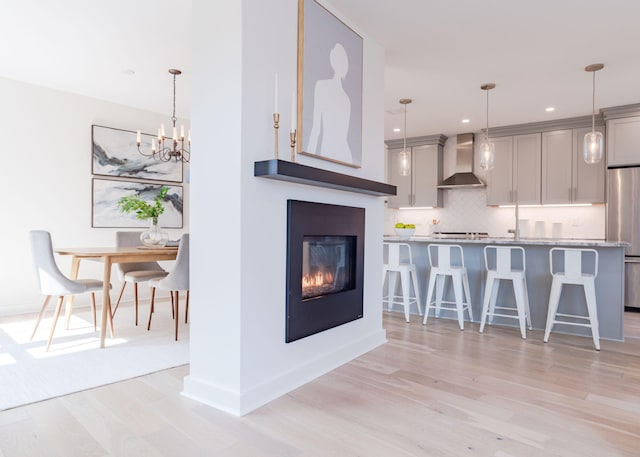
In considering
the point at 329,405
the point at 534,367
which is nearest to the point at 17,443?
the point at 329,405

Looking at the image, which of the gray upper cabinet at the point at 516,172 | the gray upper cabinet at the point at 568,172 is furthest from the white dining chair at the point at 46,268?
the gray upper cabinet at the point at 568,172

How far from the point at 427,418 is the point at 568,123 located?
5.28m

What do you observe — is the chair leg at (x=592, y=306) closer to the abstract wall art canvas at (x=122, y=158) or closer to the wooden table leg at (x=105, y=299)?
the wooden table leg at (x=105, y=299)

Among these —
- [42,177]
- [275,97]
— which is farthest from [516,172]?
[42,177]

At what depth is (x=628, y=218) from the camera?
17.0 ft

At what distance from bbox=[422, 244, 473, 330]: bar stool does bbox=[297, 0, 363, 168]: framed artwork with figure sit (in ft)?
5.23

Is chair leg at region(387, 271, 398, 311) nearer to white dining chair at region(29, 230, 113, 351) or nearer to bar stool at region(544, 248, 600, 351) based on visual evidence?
bar stool at region(544, 248, 600, 351)

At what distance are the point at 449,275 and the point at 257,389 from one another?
2873 mm

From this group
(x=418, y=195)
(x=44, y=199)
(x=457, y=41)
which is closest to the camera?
(x=457, y=41)

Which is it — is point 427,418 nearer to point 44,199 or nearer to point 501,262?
point 501,262

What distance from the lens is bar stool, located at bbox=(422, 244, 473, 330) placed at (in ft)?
13.2

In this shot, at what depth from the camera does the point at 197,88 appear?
235cm

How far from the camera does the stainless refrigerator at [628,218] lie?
5133 mm

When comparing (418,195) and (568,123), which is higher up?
(568,123)
